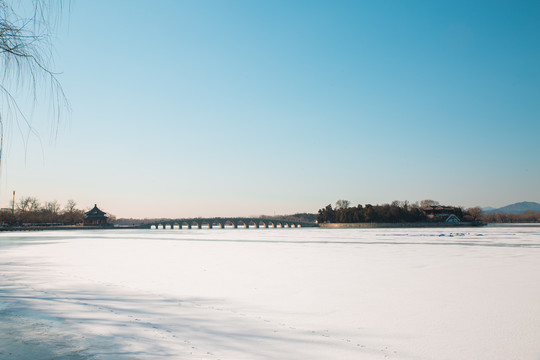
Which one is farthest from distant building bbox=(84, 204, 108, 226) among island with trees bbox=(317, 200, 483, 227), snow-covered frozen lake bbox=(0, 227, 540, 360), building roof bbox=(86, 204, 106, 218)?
snow-covered frozen lake bbox=(0, 227, 540, 360)

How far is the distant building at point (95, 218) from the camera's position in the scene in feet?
488

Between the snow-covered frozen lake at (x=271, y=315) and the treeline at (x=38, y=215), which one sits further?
the treeline at (x=38, y=215)

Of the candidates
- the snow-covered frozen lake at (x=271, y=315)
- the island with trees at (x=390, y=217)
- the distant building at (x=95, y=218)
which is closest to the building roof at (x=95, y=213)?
the distant building at (x=95, y=218)

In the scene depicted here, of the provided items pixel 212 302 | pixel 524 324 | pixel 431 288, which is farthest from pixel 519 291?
pixel 212 302

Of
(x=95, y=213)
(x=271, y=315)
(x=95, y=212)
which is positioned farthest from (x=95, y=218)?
(x=271, y=315)

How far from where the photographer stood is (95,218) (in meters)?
149

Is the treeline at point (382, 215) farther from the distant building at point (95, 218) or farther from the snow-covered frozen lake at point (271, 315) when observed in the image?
the snow-covered frozen lake at point (271, 315)

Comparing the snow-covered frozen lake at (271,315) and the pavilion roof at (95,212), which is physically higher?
the pavilion roof at (95,212)

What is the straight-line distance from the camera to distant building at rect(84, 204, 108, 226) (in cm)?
14875

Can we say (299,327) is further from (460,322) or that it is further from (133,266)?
(133,266)

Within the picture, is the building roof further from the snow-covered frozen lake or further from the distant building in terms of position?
the snow-covered frozen lake

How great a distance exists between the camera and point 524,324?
7.98m

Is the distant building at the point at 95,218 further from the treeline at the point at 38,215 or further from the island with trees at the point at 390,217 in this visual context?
the island with trees at the point at 390,217

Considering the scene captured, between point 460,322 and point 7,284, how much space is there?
13.4 m
